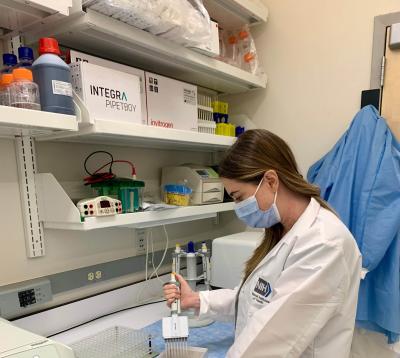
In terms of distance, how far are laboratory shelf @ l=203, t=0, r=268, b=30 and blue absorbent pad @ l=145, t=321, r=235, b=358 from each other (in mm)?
1483

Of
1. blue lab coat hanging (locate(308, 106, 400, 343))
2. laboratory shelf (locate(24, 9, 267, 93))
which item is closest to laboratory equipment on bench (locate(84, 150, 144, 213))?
laboratory shelf (locate(24, 9, 267, 93))

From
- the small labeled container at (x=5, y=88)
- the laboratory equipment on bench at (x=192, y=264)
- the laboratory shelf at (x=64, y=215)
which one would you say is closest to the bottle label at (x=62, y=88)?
the small labeled container at (x=5, y=88)

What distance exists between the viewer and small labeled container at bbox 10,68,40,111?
33.2 inches

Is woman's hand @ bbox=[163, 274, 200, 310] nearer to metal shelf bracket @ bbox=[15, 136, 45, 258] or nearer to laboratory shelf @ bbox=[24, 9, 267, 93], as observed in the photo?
metal shelf bracket @ bbox=[15, 136, 45, 258]

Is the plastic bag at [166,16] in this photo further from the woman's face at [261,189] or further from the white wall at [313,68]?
the white wall at [313,68]

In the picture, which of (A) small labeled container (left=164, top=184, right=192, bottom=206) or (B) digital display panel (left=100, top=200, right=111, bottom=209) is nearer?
(B) digital display panel (left=100, top=200, right=111, bottom=209)

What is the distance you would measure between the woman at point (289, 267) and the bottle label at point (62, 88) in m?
0.49

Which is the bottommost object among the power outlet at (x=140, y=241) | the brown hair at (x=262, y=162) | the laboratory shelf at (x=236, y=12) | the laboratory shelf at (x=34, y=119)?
the power outlet at (x=140, y=241)

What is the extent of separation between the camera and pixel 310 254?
78 cm

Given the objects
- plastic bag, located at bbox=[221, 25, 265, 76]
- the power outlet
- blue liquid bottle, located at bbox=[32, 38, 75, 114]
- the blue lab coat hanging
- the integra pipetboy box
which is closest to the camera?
blue liquid bottle, located at bbox=[32, 38, 75, 114]

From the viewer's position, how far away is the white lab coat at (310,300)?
75 cm

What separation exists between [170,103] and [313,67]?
34.6 inches

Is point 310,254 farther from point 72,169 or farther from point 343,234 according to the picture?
point 72,169

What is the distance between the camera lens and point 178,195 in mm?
1440
